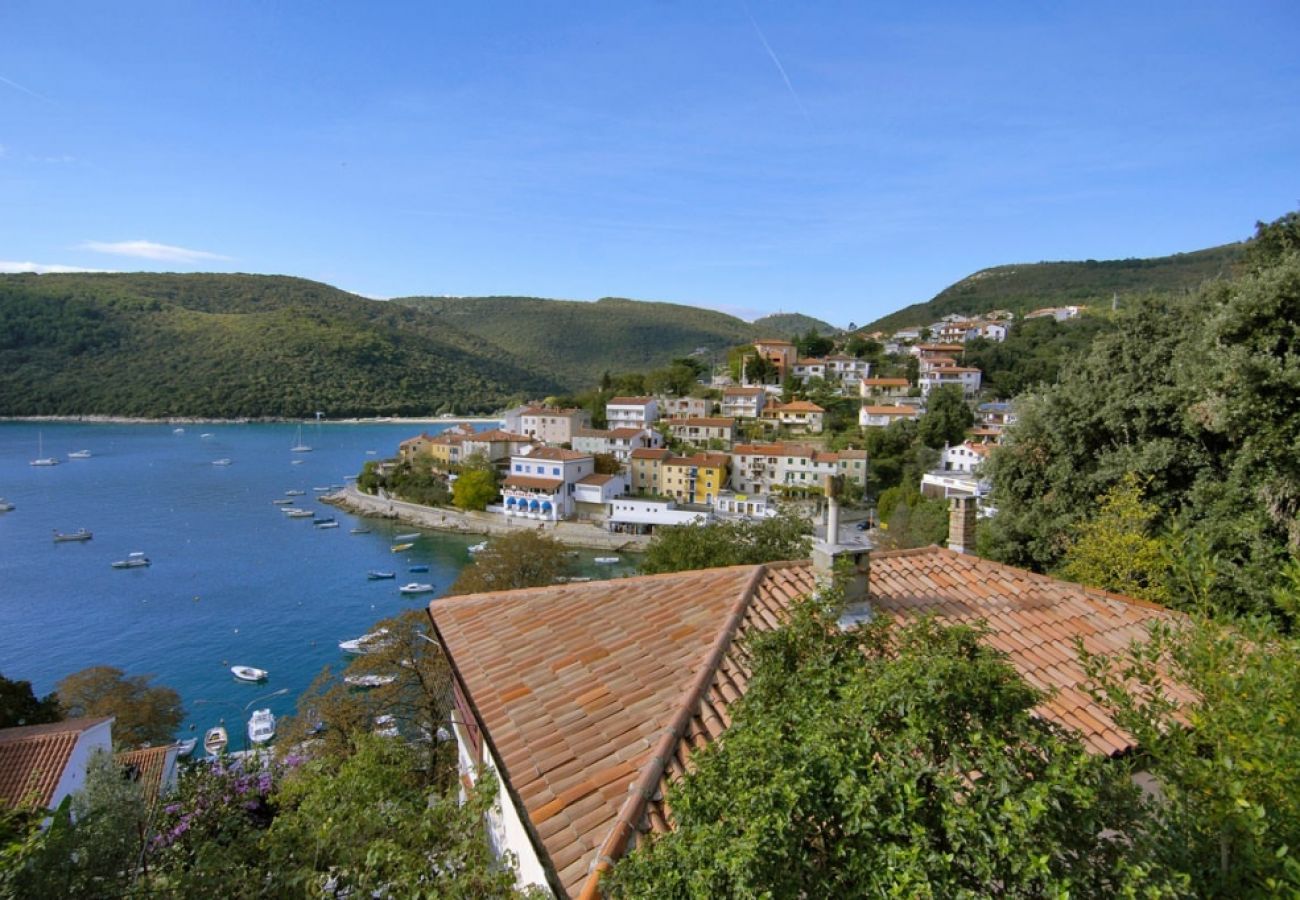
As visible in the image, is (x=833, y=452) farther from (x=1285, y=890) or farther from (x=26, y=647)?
(x=1285, y=890)

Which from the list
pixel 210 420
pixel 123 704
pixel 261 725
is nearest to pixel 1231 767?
pixel 123 704

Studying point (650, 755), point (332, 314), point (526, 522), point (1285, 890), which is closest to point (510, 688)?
point (650, 755)

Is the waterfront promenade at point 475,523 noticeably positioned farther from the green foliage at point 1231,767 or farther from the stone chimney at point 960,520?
the green foliage at point 1231,767

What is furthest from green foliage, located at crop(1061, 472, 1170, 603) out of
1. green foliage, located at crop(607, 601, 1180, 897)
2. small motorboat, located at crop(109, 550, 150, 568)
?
small motorboat, located at crop(109, 550, 150, 568)

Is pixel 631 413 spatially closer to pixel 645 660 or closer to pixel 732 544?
pixel 732 544

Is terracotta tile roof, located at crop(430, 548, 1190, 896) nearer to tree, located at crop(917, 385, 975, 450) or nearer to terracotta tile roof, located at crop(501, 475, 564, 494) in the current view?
terracotta tile roof, located at crop(501, 475, 564, 494)
